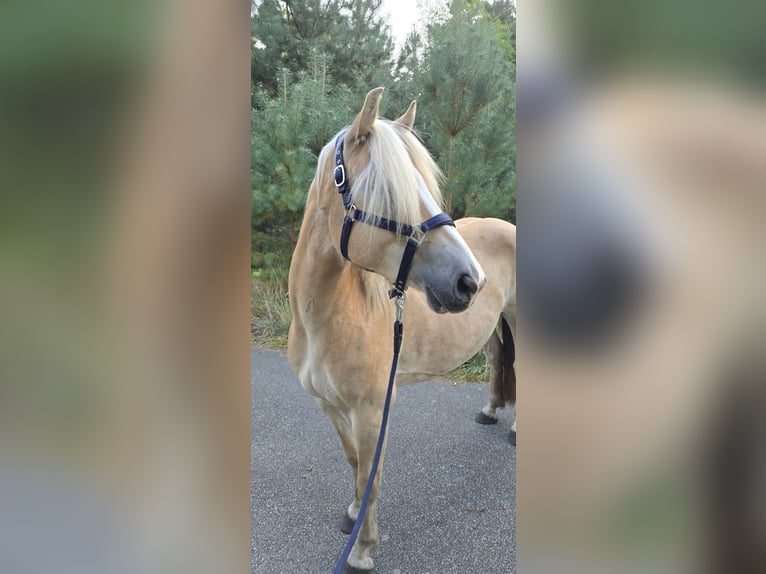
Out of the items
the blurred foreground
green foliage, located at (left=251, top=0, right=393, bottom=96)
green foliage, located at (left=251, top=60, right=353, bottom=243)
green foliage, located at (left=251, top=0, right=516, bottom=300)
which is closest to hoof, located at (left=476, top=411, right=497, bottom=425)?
green foliage, located at (left=251, top=0, right=516, bottom=300)

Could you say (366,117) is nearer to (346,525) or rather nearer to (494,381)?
(346,525)

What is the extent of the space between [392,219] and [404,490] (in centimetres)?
185

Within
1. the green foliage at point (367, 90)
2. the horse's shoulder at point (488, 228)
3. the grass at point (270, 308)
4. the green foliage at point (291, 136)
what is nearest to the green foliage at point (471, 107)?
the green foliage at point (367, 90)

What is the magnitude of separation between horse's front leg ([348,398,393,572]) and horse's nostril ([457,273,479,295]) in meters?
0.75

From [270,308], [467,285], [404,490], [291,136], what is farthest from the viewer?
[270,308]

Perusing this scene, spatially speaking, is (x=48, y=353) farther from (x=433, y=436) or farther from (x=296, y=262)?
(x=433, y=436)

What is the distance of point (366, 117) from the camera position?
153cm

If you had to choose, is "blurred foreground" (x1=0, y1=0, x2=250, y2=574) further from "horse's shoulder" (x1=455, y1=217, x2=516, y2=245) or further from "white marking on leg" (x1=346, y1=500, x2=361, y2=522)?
"horse's shoulder" (x1=455, y1=217, x2=516, y2=245)

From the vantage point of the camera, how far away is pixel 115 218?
17.1 inches

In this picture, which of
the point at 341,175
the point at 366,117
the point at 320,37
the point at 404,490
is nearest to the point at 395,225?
the point at 341,175

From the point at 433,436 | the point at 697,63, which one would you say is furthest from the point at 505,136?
the point at 697,63

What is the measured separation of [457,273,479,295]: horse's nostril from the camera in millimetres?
1414

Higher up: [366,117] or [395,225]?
[366,117]

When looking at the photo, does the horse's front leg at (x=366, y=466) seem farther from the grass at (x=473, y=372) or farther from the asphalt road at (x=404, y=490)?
the grass at (x=473, y=372)
